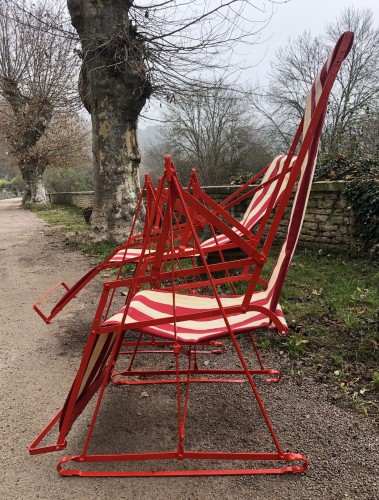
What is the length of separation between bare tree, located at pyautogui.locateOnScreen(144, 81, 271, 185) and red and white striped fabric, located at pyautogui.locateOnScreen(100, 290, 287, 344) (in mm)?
15334

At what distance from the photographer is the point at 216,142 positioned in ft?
64.8

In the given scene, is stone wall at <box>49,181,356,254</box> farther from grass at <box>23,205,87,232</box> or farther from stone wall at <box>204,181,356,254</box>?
grass at <box>23,205,87,232</box>

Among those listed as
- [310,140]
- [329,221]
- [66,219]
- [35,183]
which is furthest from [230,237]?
[35,183]

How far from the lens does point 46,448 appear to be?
5.77 feet

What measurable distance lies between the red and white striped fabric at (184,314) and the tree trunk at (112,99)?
485 centimetres

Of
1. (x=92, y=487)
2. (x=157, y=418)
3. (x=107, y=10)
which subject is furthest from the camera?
(x=107, y=10)

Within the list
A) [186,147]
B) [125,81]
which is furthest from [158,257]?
[186,147]

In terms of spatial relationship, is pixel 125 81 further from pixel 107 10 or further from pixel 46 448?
pixel 46 448

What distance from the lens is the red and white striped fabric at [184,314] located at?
70.7 inches

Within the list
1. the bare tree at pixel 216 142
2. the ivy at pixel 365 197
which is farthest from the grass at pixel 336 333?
the bare tree at pixel 216 142

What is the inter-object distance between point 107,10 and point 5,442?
6.61 m

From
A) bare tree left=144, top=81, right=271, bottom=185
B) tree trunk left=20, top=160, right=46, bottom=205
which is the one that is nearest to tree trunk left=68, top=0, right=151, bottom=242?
bare tree left=144, top=81, right=271, bottom=185

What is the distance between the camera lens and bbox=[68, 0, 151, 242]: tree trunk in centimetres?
659

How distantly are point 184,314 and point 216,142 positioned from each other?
60.9 ft
